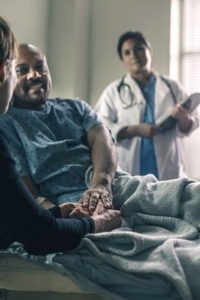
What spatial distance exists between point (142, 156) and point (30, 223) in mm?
1892

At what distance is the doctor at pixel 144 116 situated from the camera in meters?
2.70

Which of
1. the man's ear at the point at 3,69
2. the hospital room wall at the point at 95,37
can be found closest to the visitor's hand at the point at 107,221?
the man's ear at the point at 3,69

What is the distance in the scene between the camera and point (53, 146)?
141 cm

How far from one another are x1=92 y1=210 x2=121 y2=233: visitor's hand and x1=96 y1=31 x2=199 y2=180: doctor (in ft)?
5.07

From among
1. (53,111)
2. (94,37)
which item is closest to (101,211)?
(53,111)

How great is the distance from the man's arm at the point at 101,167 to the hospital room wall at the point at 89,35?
5.37ft

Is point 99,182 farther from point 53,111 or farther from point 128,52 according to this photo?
point 128,52

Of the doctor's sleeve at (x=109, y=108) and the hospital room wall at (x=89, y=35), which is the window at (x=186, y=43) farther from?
the doctor's sleeve at (x=109, y=108)

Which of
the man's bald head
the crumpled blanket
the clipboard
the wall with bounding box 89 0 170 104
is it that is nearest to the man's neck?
the man's bald head

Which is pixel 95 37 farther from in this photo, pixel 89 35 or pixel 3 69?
pixel 3 69

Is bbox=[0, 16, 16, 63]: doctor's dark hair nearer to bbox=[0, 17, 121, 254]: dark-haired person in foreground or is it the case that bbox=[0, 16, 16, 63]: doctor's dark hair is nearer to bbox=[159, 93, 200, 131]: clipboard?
bbox=[0, 17, 121, 254]: dark-haired person in foreground

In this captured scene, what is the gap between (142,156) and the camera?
275 cm

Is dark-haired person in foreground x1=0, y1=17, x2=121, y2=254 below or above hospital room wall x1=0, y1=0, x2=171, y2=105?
below

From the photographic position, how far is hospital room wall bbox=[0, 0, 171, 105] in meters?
3.12
